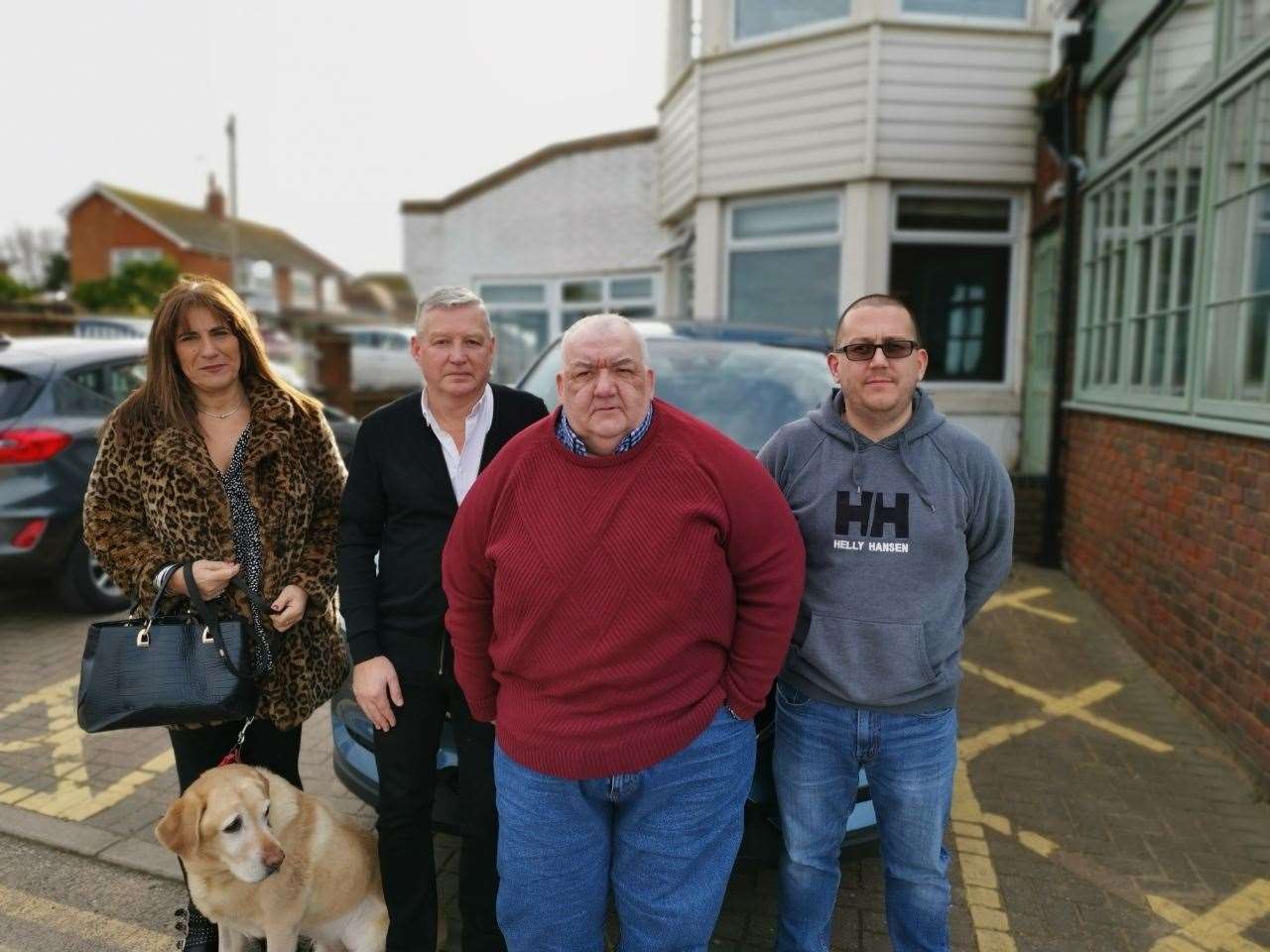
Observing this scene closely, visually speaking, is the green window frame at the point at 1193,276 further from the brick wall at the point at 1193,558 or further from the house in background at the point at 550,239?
the house in background at the point at 550,239

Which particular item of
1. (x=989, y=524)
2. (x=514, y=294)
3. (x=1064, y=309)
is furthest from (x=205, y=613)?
(x=514, y=294)

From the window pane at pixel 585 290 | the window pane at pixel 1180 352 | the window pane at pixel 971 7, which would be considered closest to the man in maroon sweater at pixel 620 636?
the window pane at pixel 1180 352

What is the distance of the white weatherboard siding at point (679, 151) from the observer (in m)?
10.1

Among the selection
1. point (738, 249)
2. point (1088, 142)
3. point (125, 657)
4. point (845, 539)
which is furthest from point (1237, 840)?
point (738, 249)

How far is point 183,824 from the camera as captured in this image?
7.20ft

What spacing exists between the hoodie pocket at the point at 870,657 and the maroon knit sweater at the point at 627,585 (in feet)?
0.67

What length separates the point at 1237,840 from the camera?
3379 millimetres

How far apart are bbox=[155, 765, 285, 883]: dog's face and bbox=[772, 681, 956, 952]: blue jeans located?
126 cm

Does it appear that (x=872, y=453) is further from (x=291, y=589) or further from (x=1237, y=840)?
(x=1237, y=840)

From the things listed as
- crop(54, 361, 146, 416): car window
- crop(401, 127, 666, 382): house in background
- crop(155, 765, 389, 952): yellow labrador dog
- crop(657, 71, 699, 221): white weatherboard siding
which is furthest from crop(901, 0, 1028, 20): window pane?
crop(155, 765, 389, 952): yellow labrador dog

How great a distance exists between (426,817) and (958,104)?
8.52 meters

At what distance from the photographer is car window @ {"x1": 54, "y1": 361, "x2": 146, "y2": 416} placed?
5367 mm

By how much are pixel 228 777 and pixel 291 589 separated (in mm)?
485

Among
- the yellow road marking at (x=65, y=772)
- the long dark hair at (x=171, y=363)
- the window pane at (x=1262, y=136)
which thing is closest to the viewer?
the long dark hair at (x=171, y=363)
